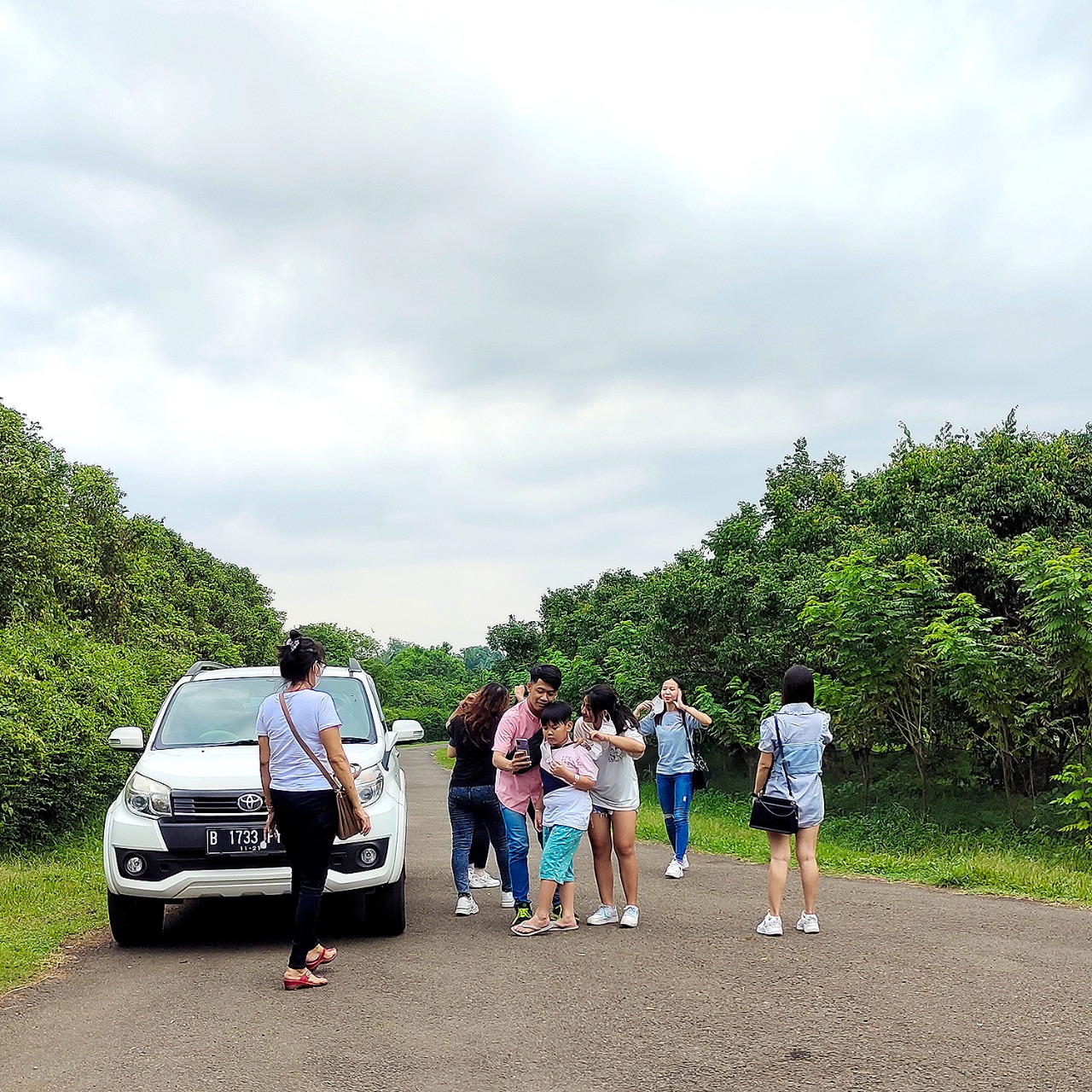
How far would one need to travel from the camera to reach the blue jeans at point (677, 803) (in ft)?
34.7

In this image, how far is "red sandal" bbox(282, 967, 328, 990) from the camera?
20.7ft

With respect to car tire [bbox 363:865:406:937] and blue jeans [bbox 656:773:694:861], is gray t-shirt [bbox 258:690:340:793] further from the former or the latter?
blue jeans [bbox 656:773:694:861]

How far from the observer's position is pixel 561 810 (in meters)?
7.80

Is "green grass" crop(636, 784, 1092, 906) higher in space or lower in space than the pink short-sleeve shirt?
lower

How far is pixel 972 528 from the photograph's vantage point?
17031mm

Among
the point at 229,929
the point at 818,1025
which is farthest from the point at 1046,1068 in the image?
the point at 229,929

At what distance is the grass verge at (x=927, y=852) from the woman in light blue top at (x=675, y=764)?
1976 mm

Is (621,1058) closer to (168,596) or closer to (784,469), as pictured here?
(784,469)

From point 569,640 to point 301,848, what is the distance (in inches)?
1492

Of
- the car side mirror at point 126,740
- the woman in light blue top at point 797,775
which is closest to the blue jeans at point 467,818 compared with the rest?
the woman in light blue top at point 797,775

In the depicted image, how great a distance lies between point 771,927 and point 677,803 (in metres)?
3.12

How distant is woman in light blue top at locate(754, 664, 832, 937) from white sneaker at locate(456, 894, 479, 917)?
2.28m

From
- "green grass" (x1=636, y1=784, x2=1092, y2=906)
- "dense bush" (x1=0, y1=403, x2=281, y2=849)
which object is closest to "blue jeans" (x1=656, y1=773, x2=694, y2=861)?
"green grass" (x1=636, y1=784, x2=1092, y2=906)

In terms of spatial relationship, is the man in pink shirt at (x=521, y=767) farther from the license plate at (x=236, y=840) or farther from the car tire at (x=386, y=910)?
the license plate at (x=236, y=840)
